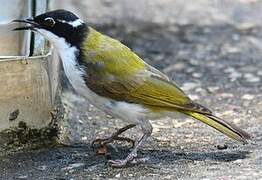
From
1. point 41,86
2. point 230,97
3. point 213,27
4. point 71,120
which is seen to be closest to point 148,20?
point 213,27

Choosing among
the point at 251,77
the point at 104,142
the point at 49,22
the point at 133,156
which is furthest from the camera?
the point at 251,77

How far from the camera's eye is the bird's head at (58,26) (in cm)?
611

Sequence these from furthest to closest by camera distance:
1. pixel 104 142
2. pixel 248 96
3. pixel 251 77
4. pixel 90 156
Result: pixel 251 77 → pixel 248 96 → pixel 104 142 → pixel 90 156

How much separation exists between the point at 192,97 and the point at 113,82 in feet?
7.67

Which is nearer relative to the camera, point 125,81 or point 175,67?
point 125,81

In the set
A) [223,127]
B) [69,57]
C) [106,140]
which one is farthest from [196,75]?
[69,57]

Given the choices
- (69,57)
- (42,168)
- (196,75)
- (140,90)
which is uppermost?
(69,57)

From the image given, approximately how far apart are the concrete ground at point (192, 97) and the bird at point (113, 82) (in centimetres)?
26

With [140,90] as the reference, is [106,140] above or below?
below

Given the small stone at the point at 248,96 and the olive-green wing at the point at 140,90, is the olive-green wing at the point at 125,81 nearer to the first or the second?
the olive-green wing at the point at 140,90

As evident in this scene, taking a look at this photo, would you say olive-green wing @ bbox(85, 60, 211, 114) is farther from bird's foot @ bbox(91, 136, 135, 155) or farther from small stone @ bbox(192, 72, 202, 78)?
small stone @ bbox(192, 72, 202, 78)

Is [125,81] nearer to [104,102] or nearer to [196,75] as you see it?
[104,102]

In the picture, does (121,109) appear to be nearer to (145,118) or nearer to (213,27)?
(145,118)

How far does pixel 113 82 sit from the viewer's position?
6.17m
